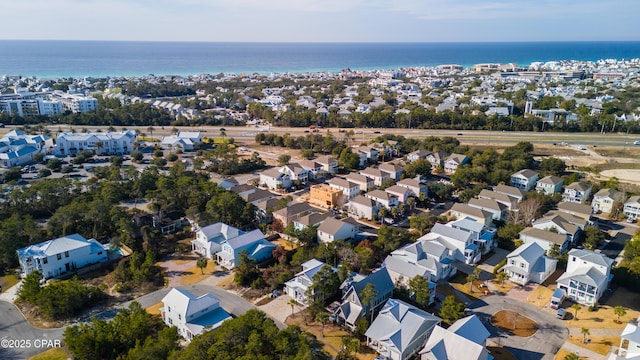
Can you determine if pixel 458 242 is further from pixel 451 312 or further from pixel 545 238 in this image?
pixel 451 312

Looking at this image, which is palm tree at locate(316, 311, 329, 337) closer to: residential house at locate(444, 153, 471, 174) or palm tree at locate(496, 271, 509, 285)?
palm tree at locate(496, 271, 509, 285)

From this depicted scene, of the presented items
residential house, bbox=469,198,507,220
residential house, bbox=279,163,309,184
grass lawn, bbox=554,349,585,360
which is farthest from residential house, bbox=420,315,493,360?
residential house, bbox=279,163,309,184


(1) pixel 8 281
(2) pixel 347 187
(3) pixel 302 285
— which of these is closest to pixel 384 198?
(2) pixel 347 187

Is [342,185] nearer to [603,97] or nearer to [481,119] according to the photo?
[481,119]

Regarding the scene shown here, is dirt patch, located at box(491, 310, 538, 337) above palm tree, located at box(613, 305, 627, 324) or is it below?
below

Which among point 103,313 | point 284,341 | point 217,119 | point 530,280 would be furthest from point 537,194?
point 217,119
